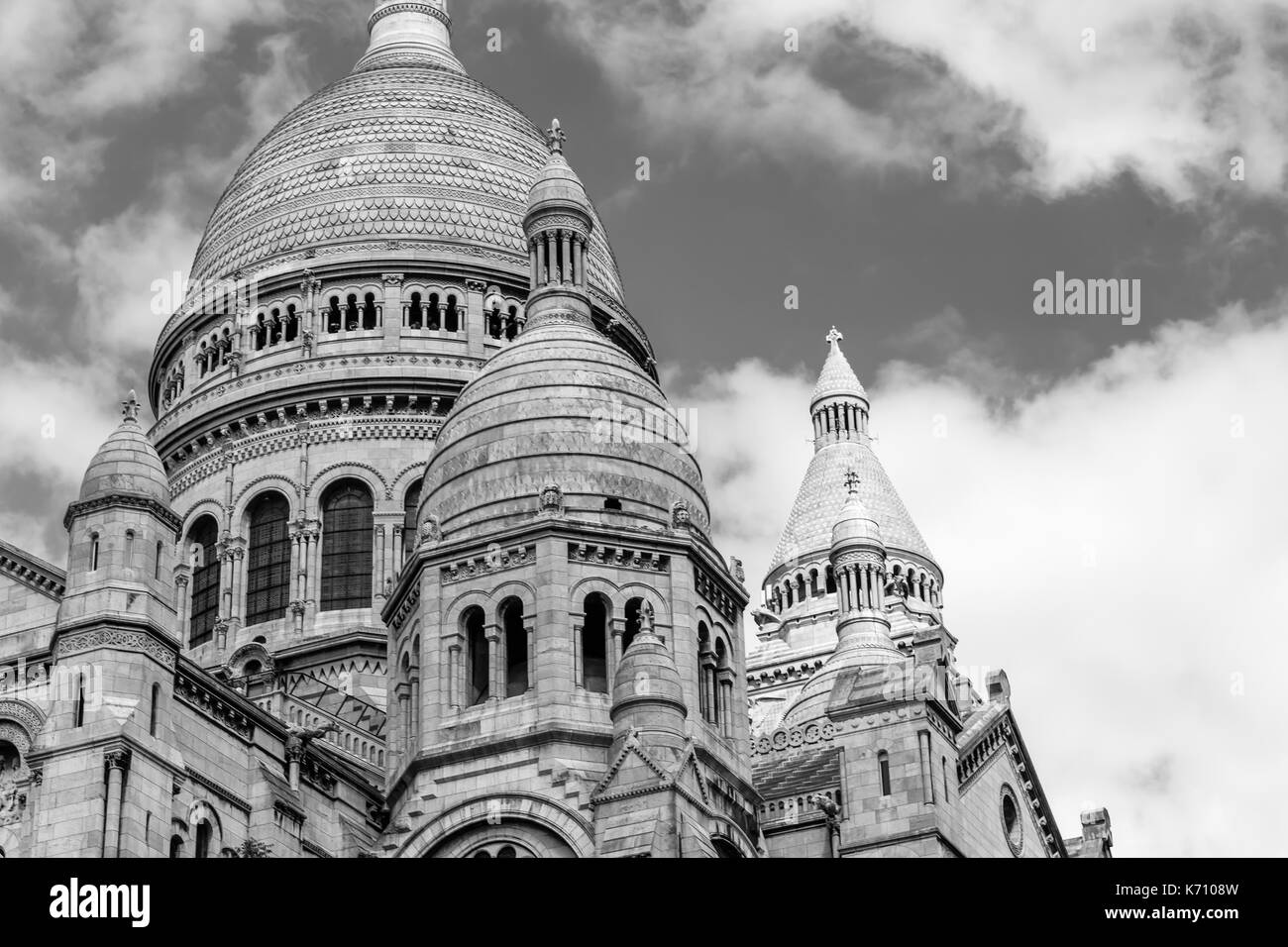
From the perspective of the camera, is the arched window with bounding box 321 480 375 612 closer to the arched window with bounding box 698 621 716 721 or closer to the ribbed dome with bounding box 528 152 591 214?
the ribbed dome with bounding box 528 152 591 214

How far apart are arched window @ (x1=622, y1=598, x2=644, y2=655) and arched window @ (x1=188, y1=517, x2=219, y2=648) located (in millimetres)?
17331

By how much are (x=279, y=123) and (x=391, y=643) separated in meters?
26.8

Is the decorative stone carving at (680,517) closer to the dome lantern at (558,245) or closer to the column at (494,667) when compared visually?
the column at (494,667)

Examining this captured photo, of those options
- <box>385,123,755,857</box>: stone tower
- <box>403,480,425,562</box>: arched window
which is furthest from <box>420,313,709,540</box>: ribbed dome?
<box>403,480,425,562</box>: arched window

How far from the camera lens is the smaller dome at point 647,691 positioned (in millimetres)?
51594

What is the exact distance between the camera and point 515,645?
55.7 meters

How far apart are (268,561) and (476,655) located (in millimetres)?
15811

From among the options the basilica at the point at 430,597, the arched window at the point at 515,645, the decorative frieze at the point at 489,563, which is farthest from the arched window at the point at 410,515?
the arched window at the point at 515,645

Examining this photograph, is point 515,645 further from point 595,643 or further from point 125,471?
point 125,471

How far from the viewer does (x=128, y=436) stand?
162ft

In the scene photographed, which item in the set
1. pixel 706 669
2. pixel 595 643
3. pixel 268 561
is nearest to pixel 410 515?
pixel 268 561
